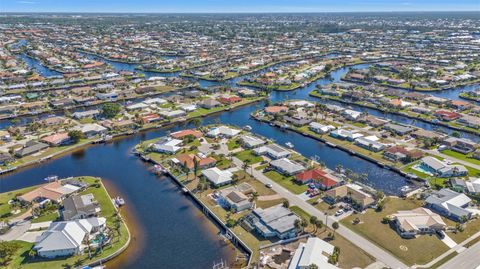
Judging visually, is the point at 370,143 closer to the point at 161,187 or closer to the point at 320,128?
the point at 320,128

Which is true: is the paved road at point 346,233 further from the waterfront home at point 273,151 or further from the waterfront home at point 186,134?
the waterfront home at point 186,134

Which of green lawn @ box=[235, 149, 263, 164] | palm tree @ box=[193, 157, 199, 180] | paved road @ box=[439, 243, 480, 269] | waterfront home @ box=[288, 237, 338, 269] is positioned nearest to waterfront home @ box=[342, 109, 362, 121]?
green lawn @ box=[235, 149, 263, 164]

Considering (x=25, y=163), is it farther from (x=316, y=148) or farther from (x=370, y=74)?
(x=370, y=74)

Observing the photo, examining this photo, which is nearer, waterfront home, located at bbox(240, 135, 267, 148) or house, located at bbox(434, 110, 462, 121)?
waterfront home, located at bbox(240, 135, 267, 148)

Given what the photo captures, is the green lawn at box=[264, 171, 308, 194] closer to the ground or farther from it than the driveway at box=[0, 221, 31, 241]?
closer to the ground

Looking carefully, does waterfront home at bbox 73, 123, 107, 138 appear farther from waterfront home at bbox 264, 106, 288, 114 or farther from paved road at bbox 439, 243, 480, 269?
paved road at bbox 439, 243, 480, 269

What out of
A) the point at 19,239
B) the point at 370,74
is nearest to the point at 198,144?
the point at 19,239
